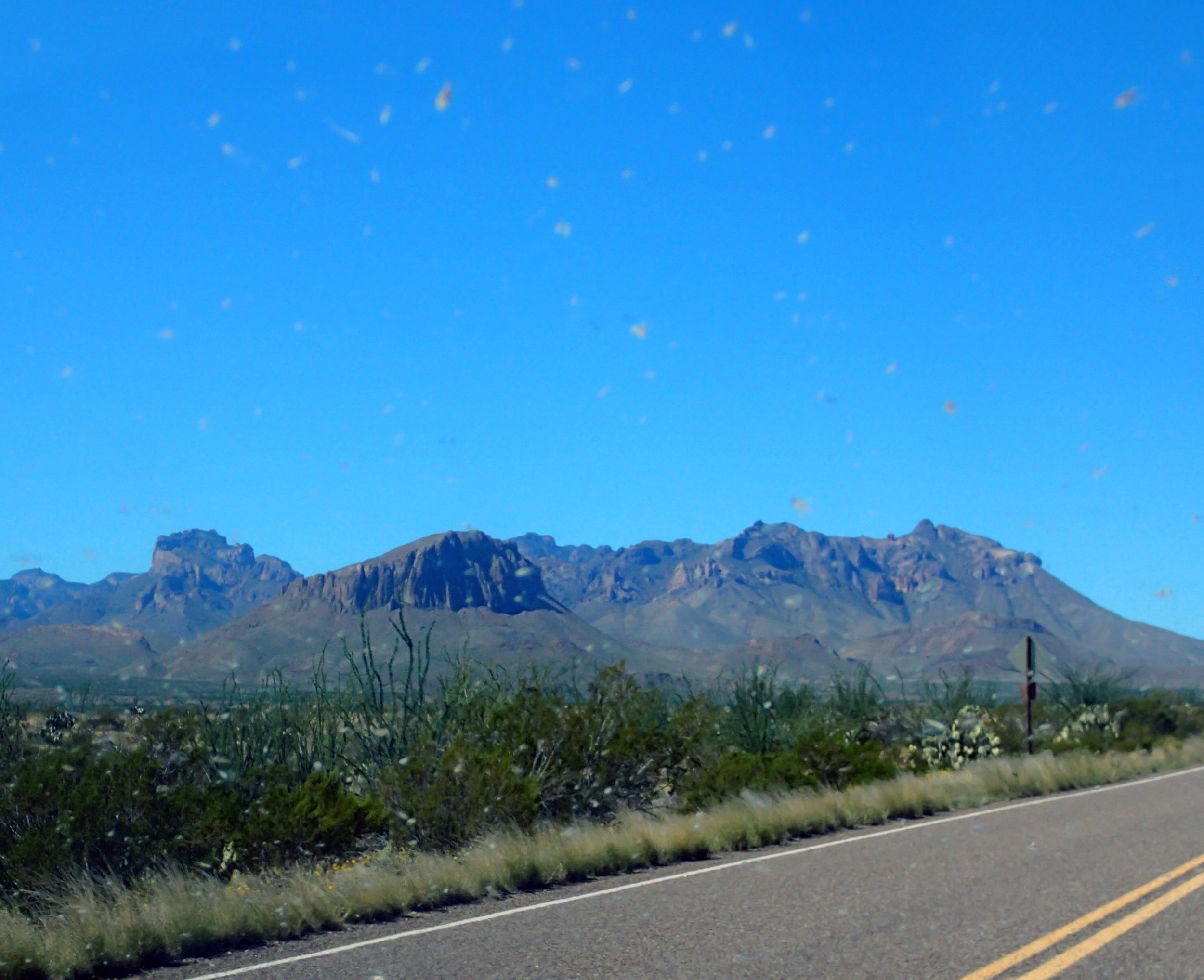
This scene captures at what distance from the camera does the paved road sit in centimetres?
727

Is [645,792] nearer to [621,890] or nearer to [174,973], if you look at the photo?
[621,890]

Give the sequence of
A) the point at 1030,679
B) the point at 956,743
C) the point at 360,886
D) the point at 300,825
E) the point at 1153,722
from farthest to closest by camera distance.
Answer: the point at 1153,722
the point at 956,743
the point at 1030,679
the point at 300,825
the point at 360,886

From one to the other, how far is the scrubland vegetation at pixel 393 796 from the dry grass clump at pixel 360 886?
24mm

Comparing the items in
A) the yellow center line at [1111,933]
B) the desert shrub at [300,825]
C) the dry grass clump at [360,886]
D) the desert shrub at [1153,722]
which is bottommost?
the desert shrub at [1153,722]

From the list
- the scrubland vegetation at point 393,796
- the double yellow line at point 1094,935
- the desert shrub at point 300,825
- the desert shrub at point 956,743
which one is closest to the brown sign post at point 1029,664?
the desert shrub at point 956,743

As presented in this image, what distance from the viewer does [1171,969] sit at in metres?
7.09

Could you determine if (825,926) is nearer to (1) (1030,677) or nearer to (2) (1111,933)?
(2) (1111,933)

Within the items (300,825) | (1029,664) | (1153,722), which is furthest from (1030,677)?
(300,825)

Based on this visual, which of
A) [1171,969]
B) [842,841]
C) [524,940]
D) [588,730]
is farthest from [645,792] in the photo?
[1171,969]

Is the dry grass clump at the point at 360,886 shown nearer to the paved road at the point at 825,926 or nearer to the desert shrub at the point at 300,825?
the paved road at the point at 825,926

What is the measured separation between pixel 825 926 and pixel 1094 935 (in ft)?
5.87

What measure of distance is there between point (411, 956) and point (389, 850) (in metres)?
4.78

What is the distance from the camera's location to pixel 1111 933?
8070 mm

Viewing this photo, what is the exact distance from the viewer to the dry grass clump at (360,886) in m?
8.01
